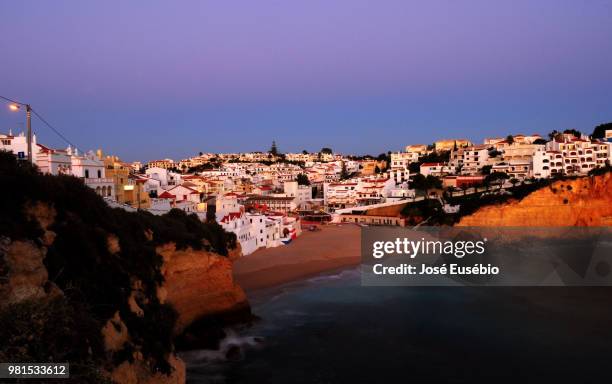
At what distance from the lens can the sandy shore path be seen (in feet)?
80.0

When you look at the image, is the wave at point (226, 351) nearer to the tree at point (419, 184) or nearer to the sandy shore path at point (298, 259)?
the sandy shore path at point (298, 259)

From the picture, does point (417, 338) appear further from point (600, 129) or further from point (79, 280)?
point (600, 129)

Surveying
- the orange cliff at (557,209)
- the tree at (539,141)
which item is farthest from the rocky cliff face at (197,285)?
the tree at (539,141)

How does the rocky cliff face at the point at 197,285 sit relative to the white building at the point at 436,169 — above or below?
below

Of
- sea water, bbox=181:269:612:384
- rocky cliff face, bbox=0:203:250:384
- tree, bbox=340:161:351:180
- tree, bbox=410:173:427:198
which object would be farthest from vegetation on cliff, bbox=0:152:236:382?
tree, bbox=340:161:351:180

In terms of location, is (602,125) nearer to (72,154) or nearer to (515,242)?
(515,242)

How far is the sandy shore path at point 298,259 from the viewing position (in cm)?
2439

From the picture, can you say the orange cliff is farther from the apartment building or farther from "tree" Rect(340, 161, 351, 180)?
"tree" Rect(340, 161, 351, 180)

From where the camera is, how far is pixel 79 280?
27.9 feet

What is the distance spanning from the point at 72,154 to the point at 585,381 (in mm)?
24734

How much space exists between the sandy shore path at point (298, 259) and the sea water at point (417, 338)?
198cm

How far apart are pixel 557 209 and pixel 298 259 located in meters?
21.9

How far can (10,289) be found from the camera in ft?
22.7

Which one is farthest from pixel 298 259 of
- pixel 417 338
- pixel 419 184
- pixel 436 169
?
pixel 436 169
